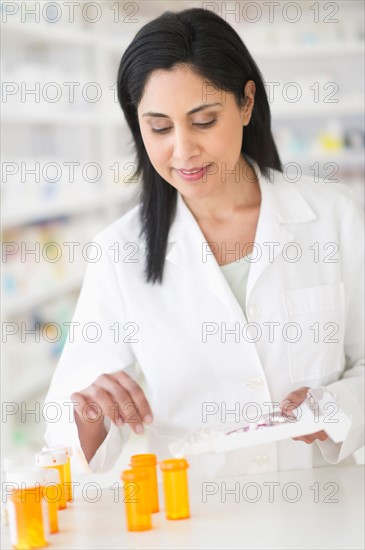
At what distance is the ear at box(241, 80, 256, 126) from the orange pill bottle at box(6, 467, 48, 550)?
2.88 feet

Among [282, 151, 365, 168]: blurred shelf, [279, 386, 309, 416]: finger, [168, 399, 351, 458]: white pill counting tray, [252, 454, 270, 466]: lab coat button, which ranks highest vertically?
[282, 151, 365, 168]: blurred shelf

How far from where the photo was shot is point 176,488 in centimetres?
141

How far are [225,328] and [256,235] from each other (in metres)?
0.23

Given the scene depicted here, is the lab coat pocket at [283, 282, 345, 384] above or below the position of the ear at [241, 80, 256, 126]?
below

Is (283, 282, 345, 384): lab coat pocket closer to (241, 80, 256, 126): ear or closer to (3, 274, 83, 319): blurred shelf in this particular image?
(241, 80, 256, 126): ear

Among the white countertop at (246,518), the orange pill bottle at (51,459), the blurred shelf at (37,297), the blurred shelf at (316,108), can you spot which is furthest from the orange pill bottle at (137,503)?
the blurred shelf at (316,108)

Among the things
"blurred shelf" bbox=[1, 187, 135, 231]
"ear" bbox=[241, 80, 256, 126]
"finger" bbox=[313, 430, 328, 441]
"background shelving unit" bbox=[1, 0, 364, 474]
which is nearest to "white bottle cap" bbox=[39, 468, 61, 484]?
"finger" bbox=[313, 430, 328, 441]

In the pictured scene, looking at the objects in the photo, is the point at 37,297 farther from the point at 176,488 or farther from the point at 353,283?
the point at 176,488

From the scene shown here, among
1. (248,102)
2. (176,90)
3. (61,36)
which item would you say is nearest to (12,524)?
(176,90)

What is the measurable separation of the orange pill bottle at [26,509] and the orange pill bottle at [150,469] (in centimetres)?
19

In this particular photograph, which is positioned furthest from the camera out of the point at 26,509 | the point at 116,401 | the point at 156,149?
the point at 156,149

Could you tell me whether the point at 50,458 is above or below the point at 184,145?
below

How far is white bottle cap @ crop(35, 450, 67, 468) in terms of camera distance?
1414mm

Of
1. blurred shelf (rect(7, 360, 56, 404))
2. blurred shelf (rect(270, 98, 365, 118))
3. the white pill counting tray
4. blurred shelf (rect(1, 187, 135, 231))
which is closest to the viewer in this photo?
the white pill counting tray
